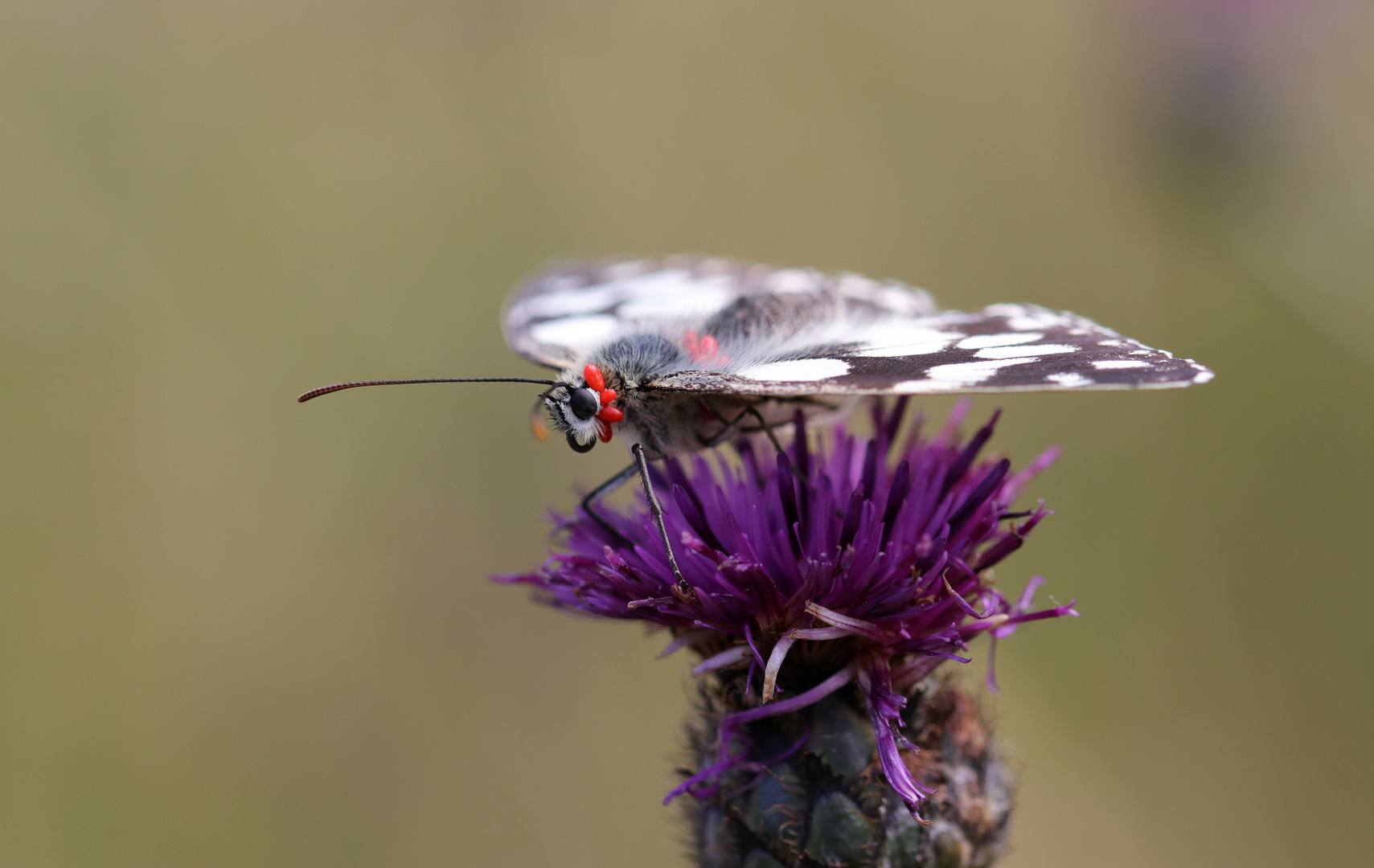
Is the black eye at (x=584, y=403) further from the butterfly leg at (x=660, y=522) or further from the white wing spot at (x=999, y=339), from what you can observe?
the white wing spot at (x=999, y=339)

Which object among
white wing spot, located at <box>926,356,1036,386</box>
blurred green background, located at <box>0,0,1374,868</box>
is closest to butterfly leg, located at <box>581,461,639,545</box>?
white wing spot, located at <box>926,356,1036,386</box>

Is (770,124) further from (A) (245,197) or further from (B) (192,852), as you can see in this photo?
(B) (192,852)

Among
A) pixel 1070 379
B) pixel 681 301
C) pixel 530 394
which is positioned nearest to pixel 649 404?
pixel 1070 379

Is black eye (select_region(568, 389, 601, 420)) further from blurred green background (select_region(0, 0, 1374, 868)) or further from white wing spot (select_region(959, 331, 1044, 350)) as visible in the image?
blurred green background (select_region(0, 0, 1374, 868))

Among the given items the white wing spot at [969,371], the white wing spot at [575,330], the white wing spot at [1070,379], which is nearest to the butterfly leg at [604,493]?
the white wing spot at [575,330]

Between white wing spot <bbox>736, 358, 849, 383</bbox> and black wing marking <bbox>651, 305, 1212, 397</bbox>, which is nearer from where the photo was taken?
black wing marking <bbox>651, 305, 1212, 397</bbox>

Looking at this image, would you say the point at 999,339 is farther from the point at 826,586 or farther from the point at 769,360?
the point at 826,586
